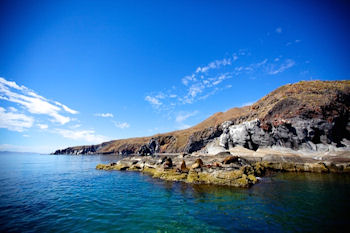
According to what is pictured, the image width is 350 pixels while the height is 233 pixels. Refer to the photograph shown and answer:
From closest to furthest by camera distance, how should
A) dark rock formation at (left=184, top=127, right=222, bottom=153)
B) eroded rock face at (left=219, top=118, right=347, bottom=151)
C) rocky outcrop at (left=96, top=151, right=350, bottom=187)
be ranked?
rocky outcrop at (left=96, top=151, right=350, bottom=187) < eroded rock face at (left=219, top=118, right=347, bottom=151) < dark rock formation at (left=184, top=127, right=222, bottom=153)

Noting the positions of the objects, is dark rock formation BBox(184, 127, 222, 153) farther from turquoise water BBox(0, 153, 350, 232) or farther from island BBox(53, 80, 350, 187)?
turquoise water BBox(0, 153, 350, 232)

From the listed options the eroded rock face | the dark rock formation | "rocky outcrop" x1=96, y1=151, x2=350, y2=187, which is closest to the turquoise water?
"rocky outcrop" x1=96, y1=151, x2=350, y2=187

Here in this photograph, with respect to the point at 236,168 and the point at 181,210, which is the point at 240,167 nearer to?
the point at 236,168

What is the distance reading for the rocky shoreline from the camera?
1991 centimetres

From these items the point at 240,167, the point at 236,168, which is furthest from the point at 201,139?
the point at 236,168

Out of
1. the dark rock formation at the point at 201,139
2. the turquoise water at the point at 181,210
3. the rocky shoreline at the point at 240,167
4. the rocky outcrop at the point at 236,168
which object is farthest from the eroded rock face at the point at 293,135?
the dark rock formation at the point at 201,139

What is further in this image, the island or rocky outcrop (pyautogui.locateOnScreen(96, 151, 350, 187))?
the island

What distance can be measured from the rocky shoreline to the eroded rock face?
9.76 ft

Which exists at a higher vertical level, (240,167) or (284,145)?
(284,145)

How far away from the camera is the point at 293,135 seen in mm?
38719

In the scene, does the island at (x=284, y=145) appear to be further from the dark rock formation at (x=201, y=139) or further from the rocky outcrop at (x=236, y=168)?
the dark rock formation at (x=201, y=139)

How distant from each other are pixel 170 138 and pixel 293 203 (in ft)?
370

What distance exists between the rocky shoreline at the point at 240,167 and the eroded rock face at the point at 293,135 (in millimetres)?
2974

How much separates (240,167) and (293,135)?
2605cm
